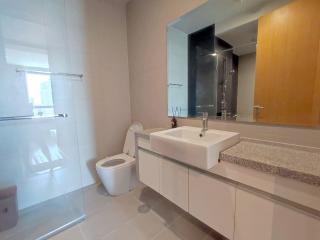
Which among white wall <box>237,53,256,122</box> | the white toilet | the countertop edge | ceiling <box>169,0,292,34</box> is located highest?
ceiling <box>169,0,292,34</box>

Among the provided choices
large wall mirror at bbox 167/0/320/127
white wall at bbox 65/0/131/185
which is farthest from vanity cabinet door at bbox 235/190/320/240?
white wall at bbox 65/0/131/185

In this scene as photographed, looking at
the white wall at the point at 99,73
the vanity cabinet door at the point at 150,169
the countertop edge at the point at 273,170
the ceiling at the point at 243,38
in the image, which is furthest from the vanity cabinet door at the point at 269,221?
the white wall at the point at 99,73

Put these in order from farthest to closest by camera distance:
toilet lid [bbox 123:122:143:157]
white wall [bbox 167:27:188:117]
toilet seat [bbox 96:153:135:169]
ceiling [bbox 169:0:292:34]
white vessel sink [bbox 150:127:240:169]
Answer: toilet lid [bbox 123:122:143:157] < toilet seat [bbox 96:153:135:169] < white wall [bbox 167:27:188:117] < ceiling [bbox 169:0:292:34] < white vessel sink [bbox 150:127:240:169]

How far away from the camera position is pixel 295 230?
0.71m

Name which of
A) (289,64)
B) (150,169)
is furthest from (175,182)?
(289,64)

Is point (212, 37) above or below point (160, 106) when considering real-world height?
above

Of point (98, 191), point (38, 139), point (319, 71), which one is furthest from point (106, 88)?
point (319, 71)

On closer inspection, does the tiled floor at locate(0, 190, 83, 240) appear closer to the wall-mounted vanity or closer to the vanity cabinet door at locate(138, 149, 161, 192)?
the vanity cabinet door at locate(138, 149, 161, 192)

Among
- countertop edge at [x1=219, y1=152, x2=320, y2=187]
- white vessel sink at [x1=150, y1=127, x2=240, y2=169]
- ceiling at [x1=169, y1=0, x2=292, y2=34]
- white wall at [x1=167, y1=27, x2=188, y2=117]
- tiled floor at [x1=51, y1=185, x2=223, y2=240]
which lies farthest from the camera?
white wall at [x1=167, y1=27, x2=188, y2=117]

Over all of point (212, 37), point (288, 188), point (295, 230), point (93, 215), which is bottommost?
point (93, 215)

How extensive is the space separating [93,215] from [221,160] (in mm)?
1382

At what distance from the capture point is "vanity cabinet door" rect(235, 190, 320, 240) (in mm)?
677

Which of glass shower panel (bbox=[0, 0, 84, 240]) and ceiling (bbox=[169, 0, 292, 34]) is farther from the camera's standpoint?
glass shower panel (bbox=[0, 0, 84, 240])

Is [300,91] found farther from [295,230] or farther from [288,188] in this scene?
[295,230]
